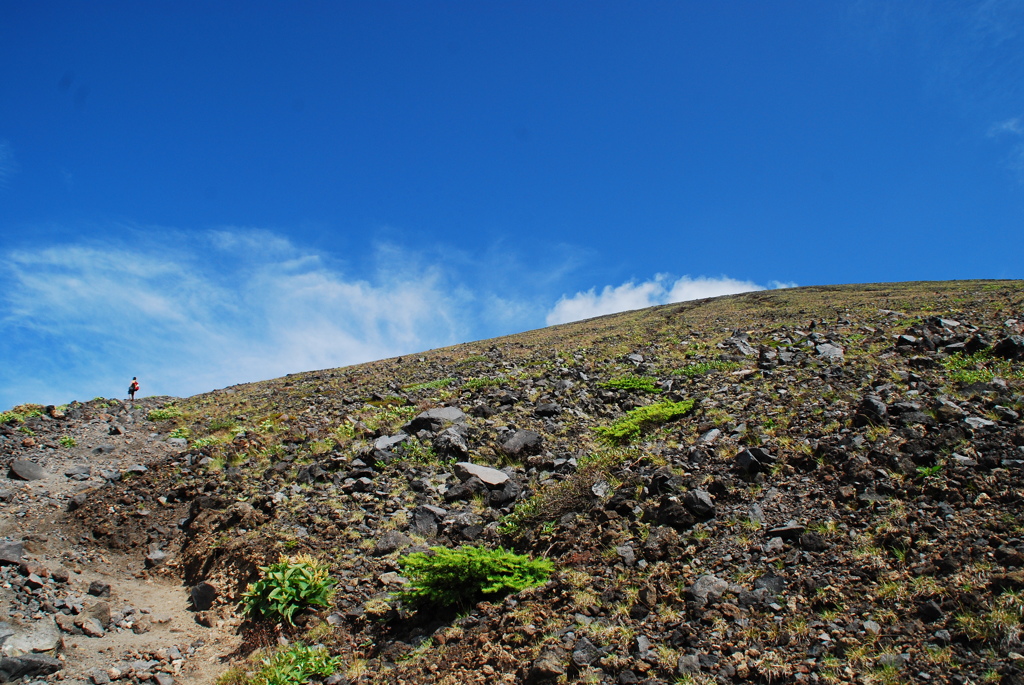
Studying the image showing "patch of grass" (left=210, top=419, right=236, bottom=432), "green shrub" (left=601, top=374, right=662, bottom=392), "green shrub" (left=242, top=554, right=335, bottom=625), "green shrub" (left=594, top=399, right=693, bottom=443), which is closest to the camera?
"green shrub" (left=242, top=554, right=335, bottom=625)

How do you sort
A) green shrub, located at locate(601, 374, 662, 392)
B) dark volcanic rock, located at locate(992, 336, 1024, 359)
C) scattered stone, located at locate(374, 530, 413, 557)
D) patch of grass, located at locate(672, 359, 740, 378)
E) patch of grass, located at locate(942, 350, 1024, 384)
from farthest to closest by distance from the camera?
patch of grass, located at locate(672, 359, 740, 378), green shrub, located at locate(601, 374, 662, 392), dark volcanic rock, located at locate(992, 336, 1024, 359), patch of grass, located at locate(942, 350, 1024, 384), scattered stone, located at locate(374, 530, 413, 557)

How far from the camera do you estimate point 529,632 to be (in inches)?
252

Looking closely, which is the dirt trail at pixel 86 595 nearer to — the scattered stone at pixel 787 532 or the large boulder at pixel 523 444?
the large boulder at pixel 523 444

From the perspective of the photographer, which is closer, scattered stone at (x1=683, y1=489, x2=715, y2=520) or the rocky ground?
the rocky ground

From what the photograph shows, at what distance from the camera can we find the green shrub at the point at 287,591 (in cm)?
799

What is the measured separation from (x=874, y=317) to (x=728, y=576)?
2195cm

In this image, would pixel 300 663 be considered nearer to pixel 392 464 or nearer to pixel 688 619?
pixel 688 619

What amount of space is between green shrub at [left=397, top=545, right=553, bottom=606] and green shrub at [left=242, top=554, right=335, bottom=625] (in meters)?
1.50

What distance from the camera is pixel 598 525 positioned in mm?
8570

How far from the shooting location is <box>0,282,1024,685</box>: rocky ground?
5578mm

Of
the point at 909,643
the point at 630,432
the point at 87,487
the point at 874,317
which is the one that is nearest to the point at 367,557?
the point at 630,432

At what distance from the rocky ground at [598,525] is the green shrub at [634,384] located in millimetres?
101

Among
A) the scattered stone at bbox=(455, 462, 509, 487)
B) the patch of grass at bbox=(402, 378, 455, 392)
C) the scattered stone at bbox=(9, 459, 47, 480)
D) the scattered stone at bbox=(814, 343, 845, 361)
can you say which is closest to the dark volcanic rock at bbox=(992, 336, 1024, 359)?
the scattered stone at bbox=(814, 343, 845, 361)

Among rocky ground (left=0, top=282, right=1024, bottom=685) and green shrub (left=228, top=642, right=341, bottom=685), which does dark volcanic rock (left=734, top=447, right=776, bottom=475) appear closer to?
rocky ground (left=0, top=282, right=1024, bottom=685)
